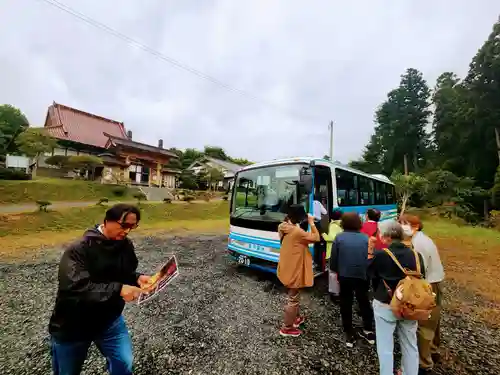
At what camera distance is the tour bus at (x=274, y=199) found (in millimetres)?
4996

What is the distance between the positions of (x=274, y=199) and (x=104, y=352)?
13.0 ft

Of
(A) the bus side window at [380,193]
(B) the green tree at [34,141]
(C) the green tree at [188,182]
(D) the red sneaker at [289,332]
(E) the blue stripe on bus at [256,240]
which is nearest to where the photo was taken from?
(D) the red sneaker at [289,332]

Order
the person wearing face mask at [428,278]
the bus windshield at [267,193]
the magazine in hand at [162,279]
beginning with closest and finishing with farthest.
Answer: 1. the magazine in hand at [162,279]
2. the person wearing face mask at [428,278]
3. the bus windshield at [267,193]

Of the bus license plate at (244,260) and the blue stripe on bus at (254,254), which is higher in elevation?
the blue stripe on bus at (254,254)

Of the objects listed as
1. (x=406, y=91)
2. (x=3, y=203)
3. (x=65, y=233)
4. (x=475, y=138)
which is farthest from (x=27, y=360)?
(x=406, y=91)

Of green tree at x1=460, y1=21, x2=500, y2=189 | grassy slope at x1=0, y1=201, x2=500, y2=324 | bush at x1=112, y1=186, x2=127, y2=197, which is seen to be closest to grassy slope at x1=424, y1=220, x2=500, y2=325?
grassy slope at x1=0, y1=201, x2=500, y2=324

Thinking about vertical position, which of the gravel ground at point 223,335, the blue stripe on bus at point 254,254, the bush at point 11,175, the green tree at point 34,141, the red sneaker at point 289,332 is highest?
the green tree at point 34,141

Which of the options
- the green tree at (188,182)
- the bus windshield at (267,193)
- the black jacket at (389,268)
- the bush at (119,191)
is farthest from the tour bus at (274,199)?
the green tree at (188,182)

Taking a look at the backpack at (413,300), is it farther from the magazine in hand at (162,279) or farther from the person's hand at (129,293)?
the person's hand at (129,293)

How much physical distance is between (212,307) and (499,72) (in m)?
31.6

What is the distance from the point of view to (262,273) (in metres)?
6.26

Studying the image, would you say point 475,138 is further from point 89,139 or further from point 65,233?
point 89,139

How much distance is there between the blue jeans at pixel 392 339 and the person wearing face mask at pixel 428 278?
39cm

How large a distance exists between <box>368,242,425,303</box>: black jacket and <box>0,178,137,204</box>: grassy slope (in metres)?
22.3
